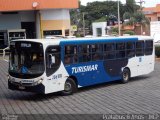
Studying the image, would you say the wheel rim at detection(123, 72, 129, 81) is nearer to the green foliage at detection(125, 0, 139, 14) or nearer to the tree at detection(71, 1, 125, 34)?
the green foliage at detection(125, 0, 139, 14)

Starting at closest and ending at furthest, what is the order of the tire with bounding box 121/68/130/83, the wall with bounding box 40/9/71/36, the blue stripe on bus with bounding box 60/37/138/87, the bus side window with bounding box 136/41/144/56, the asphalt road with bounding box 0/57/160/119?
1. the asphalt road with bounding box 0/57/160/119
2. the blue stripe on bus with bounding box 60/37/138/87
3. the tire with bounding box 121/68/130/83
4. the bus side window with bounding box 136/41/144/56
5. the wall with bounding box 40/9/71/36

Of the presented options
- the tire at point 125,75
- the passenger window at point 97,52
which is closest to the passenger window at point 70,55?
the passenger window at point 97,52

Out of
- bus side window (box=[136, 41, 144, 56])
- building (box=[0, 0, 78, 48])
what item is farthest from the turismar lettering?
building (box=[0, 0, 78, 48])

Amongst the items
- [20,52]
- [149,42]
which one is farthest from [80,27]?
[20,52]

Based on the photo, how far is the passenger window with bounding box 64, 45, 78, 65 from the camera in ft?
52.9

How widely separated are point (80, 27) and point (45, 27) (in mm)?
57480

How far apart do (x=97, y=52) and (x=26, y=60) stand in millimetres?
3990

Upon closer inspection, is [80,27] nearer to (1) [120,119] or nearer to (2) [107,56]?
(2) [107,56]

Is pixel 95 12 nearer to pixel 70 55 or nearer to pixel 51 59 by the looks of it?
pixel 70 55

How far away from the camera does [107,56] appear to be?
60.8 ft

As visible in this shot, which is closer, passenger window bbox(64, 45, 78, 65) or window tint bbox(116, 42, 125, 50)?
passenger window bbox(64, 45, 78, 65)

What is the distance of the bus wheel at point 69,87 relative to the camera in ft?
52.7

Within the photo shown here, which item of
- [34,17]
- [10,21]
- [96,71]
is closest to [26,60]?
[96,71]

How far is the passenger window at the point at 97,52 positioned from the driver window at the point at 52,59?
8.35 feet
